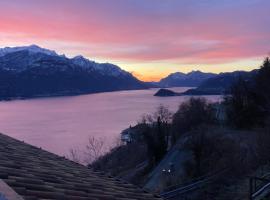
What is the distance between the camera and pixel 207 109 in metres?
61.5

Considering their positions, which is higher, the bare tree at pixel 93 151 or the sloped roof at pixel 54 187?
the sloped roof at pixel 54 187

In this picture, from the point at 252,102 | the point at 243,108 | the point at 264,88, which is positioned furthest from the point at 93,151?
the point at 264,88

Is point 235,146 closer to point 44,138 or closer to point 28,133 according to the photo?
point 44,138

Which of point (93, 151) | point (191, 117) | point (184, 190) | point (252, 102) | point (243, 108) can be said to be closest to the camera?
point (184, 190)

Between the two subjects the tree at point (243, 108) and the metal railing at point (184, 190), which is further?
the tree at point (243, 108)

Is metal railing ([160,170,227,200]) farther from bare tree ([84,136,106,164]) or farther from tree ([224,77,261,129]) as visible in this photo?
bare tree ([84,136,106,164])

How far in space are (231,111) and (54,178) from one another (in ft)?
149

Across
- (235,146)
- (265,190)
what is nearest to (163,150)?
(235,146)

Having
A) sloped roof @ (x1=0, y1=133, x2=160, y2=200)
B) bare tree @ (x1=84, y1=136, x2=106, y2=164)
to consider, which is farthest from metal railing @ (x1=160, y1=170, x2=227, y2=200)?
bare tree @ (x1=84, y1=136, x2=106, y2=164)

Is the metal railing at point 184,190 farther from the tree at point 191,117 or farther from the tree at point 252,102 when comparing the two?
the tree at point 191,117

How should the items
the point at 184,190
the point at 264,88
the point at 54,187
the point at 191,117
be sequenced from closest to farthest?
the point at 54,187 < the point at 184,190 < the point at 264,88 < the point at 191,117

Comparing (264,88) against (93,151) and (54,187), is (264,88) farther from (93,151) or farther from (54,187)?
(54,187)

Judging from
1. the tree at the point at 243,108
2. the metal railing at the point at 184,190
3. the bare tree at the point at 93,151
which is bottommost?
the bare tree at the point at 93,151

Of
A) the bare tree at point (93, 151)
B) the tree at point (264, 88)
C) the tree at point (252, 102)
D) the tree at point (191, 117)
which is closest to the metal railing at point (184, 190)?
the tree at point (264, 88)
